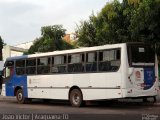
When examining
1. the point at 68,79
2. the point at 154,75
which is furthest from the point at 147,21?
the point at 68,79

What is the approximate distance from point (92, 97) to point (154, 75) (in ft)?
9.64

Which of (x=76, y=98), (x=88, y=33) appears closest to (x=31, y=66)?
(x=76, y=98)

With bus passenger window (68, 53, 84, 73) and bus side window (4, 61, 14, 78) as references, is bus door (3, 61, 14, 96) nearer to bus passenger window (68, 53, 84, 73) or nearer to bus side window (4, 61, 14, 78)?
bus side window (4, 61, 14, 78)

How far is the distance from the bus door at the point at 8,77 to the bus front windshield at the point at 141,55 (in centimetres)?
916

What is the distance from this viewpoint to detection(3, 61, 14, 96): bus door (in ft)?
84.8

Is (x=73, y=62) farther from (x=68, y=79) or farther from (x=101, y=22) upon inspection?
(x=101, y=22)

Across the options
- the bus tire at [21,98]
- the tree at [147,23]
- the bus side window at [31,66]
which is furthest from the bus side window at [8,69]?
the tree at [147,23]

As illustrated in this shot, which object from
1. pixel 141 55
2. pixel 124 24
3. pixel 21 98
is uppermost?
pixel 124 24

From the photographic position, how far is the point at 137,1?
74.5ft

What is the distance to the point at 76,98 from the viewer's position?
69.3 feet

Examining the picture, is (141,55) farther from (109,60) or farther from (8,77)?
(8,77)

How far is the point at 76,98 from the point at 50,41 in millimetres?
30463

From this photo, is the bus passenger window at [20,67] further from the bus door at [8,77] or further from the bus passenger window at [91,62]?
the bus passenger window at [91,62]

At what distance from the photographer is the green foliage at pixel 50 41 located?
50.7 meters
